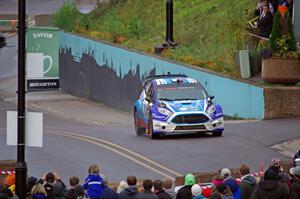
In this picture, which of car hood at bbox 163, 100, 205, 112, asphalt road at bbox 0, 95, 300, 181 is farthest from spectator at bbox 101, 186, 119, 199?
car hood at bbox 163, 100, 205, 112

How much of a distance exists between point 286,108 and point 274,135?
4137mm

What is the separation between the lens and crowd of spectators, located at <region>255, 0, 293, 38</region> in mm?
34656

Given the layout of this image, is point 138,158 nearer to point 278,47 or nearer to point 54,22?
point 278,47

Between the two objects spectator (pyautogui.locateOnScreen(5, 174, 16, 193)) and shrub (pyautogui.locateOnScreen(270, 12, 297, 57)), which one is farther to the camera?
shrub (pyautogui.locateOnScreen(270, 12, 297, 57))

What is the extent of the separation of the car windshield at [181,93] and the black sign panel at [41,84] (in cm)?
1109

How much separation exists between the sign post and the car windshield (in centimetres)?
315

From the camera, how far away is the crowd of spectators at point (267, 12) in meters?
34.7

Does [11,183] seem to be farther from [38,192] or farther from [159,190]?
[159,190]

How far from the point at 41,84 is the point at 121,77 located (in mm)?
27295

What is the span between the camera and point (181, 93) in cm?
2808

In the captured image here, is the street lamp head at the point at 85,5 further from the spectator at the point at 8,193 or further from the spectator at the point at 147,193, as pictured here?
the spectator at the point at 8,193

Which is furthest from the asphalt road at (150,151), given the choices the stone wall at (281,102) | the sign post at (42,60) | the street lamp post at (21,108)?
the street lamp post at (21,108)

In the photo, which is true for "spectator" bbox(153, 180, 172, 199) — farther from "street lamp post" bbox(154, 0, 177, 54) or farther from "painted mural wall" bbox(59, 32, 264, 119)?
"street lamp post" bbox(154, 0, 177, 54)

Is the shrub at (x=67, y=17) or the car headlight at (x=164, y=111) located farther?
the shrub at (x=67, y=17)
